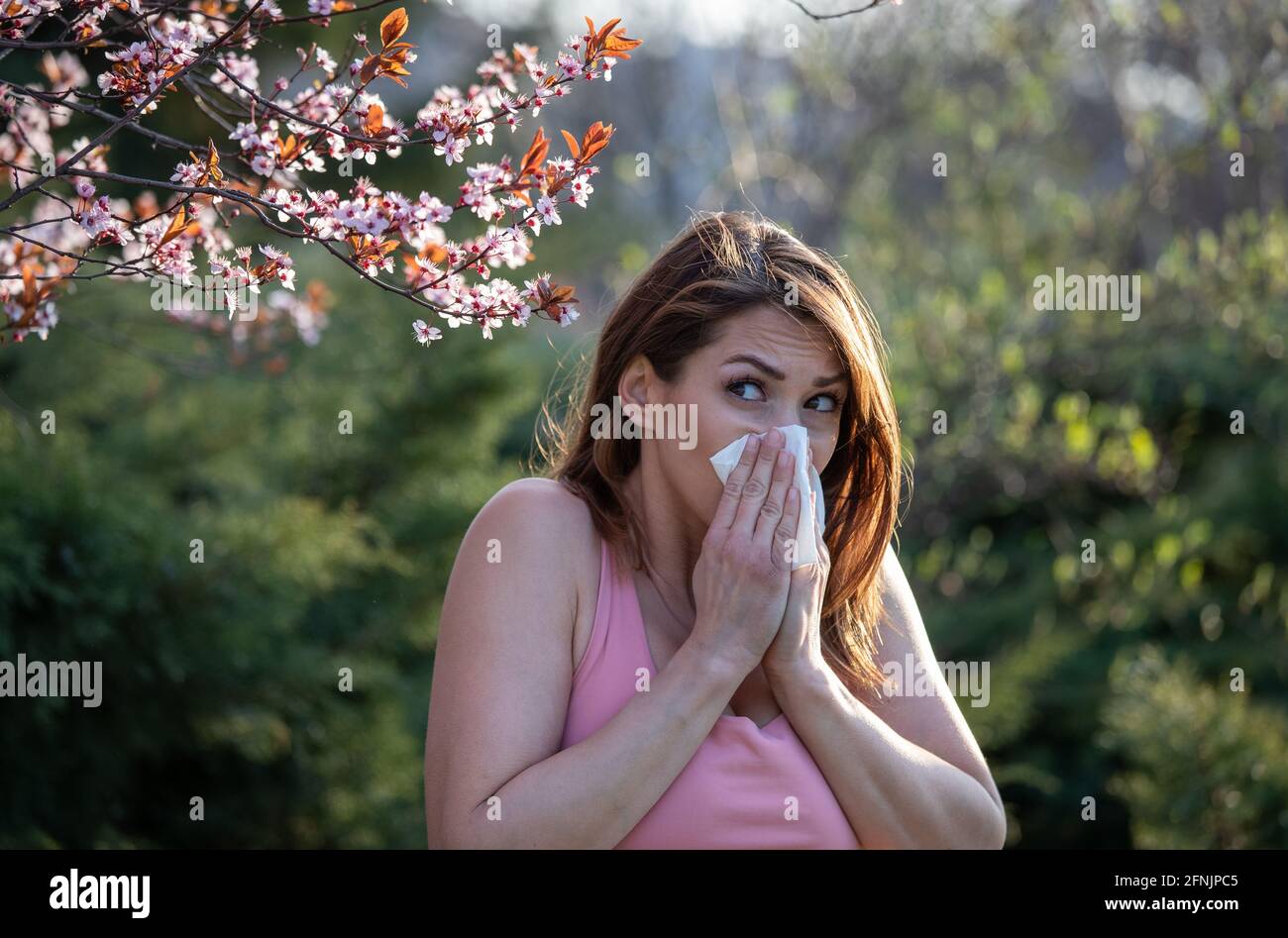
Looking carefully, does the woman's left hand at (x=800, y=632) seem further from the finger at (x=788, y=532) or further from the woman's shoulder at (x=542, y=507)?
the woman's shoulder at (x=542, y=507)

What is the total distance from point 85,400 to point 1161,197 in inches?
195

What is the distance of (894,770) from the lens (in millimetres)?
2119

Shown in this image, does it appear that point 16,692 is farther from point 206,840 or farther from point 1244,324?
point 1244,324

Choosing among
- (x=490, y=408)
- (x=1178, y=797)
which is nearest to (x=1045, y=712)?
(x=1178, y=797)

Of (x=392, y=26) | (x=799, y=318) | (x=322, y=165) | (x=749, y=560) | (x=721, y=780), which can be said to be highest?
(x=392, y=26)

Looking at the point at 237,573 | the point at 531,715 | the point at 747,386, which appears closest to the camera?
the point at 531,715

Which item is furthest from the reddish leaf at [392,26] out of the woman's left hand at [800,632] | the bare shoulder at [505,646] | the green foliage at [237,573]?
the green foliage at [237,573]

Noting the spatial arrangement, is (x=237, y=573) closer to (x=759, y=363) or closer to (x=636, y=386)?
(x=636, y=386)

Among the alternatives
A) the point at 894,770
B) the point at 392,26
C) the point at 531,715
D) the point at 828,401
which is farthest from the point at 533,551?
the point at 392,26

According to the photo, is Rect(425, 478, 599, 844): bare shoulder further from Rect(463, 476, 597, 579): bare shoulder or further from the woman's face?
the woman's face

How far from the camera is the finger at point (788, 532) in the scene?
6.87 feet

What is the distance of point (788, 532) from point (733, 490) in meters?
0.11

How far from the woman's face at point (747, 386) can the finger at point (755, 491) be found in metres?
0.06

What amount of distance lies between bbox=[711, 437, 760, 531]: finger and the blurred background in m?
0.84
